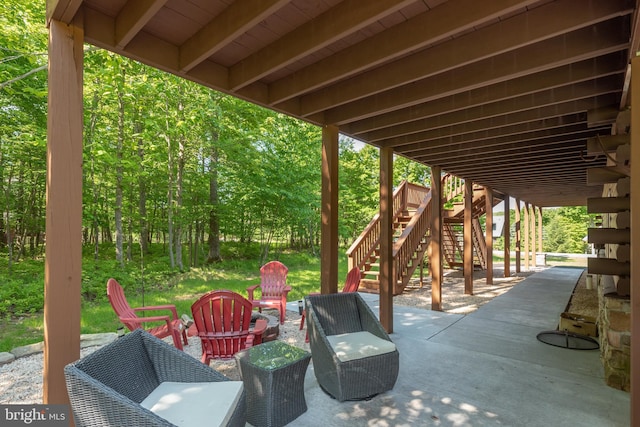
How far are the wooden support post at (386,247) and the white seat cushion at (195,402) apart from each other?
3.02 metres

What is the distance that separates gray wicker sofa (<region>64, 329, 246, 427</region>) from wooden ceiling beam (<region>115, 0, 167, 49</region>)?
1977mm

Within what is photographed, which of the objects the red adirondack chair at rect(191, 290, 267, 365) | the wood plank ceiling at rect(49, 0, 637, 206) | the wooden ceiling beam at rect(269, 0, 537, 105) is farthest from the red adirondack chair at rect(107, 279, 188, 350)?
the wooden ceiling beam at rect(269, 0, 537, 105)

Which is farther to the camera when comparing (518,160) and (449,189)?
(449,189)

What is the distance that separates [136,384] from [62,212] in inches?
44.9

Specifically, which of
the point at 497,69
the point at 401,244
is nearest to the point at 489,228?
the point at 401,244

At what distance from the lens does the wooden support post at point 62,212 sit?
6.16ft

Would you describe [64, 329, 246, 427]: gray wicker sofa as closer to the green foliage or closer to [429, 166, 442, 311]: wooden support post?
[429, 166, 442, 311]: wooden support post

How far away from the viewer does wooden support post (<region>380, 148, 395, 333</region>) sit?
184 inches

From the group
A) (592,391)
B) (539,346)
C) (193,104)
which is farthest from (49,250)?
(193,104)

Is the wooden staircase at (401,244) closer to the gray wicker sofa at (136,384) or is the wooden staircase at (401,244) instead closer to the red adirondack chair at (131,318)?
the red adirondack chair at (131,318)

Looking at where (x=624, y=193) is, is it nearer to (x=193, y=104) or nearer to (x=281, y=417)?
(x=281, y=417)

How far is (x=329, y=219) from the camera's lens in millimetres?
3832

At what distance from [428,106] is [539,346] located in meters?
3.34

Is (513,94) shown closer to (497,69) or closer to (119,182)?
(497,69)
